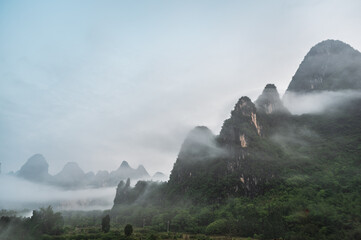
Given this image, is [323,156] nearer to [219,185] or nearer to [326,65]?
[219,185]

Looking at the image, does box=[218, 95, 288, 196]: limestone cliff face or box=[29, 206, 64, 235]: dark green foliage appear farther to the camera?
box=[218, 95, 288, 196]: limestone cliff face

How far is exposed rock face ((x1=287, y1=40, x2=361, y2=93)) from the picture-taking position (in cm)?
11219

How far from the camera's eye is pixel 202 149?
114250 millimetres

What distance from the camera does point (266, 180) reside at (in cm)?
7275

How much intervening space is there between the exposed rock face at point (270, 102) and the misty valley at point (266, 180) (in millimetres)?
518

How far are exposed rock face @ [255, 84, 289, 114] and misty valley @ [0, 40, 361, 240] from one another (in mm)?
518

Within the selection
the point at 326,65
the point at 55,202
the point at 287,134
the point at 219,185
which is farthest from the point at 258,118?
the point at 55,202

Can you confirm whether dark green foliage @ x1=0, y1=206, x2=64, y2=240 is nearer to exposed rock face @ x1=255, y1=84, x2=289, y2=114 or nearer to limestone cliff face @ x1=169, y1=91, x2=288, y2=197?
limestone cliff face @ x1=169, y1=91, x2=288, y2=197

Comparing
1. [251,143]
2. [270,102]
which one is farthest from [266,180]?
[270,102]

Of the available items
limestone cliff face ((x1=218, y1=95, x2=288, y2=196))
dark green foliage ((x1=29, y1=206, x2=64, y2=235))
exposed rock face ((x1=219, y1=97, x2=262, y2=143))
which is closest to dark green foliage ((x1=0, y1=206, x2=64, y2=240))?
dark green foliage ((x1=29, y1=206, x2=64, y2=235))

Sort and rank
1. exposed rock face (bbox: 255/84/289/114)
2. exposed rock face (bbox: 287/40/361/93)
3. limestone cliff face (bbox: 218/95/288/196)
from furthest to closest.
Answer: exposed rock face (bbox: 255/84/289/114) < exposed rock face (bbox: 287/40/361/93) < limestone cliff face (bbox: 218/95/288/196)

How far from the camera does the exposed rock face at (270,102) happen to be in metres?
113

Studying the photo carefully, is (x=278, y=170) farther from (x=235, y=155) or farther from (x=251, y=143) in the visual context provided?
(x=235, y=155)

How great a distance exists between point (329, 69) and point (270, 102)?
39006mm
